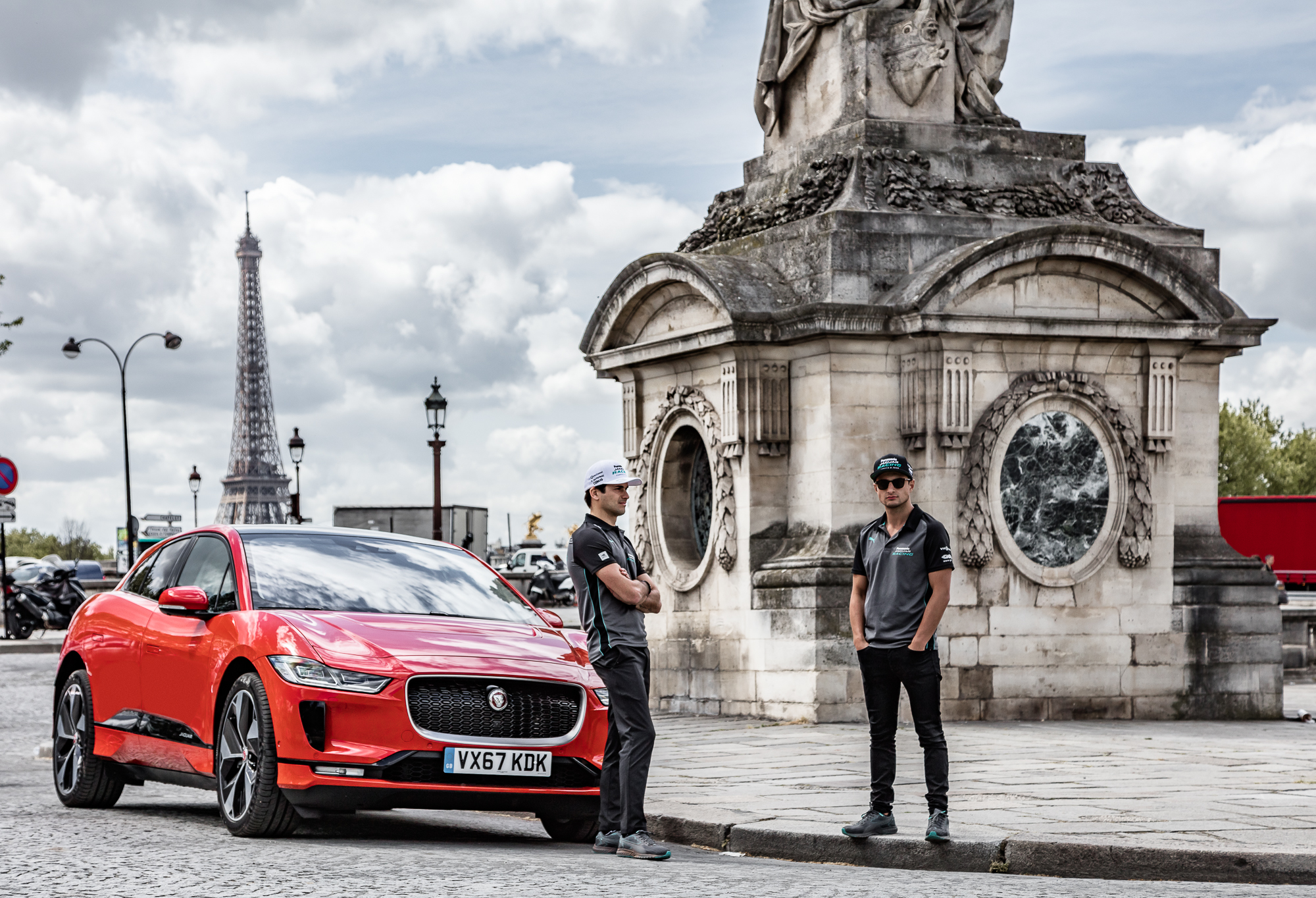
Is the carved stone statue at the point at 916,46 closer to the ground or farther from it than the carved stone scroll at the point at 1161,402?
farther from it

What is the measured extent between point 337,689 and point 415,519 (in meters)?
29.4

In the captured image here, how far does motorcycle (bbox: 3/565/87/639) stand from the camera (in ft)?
108

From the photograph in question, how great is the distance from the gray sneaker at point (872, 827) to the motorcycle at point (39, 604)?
26326mm

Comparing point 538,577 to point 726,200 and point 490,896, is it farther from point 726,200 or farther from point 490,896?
point 490,896

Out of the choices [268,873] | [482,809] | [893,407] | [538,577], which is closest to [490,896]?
[268,873]

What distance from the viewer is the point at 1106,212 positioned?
52.4 ft

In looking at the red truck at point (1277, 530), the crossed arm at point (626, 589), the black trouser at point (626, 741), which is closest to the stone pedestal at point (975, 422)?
the black trouser at point (626, 741)

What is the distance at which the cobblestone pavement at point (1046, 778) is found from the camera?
8242 mm

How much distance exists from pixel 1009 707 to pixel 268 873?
8.96 metres

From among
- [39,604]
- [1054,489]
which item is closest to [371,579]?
[1054,489]

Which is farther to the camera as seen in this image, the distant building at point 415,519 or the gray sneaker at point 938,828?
the distant building at point 415,519

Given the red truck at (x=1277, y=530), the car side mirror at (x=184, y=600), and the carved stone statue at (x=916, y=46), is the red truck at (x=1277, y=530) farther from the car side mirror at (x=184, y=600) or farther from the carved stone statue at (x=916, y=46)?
the car side mirror at (x=184, y=600)

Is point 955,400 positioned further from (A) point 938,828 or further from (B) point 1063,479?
(A) point 938,828

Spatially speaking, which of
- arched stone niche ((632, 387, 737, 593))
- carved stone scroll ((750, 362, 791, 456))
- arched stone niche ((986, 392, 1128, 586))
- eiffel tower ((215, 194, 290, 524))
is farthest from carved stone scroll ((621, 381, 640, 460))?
eiffel tower ((215, 194, 290, 524))
